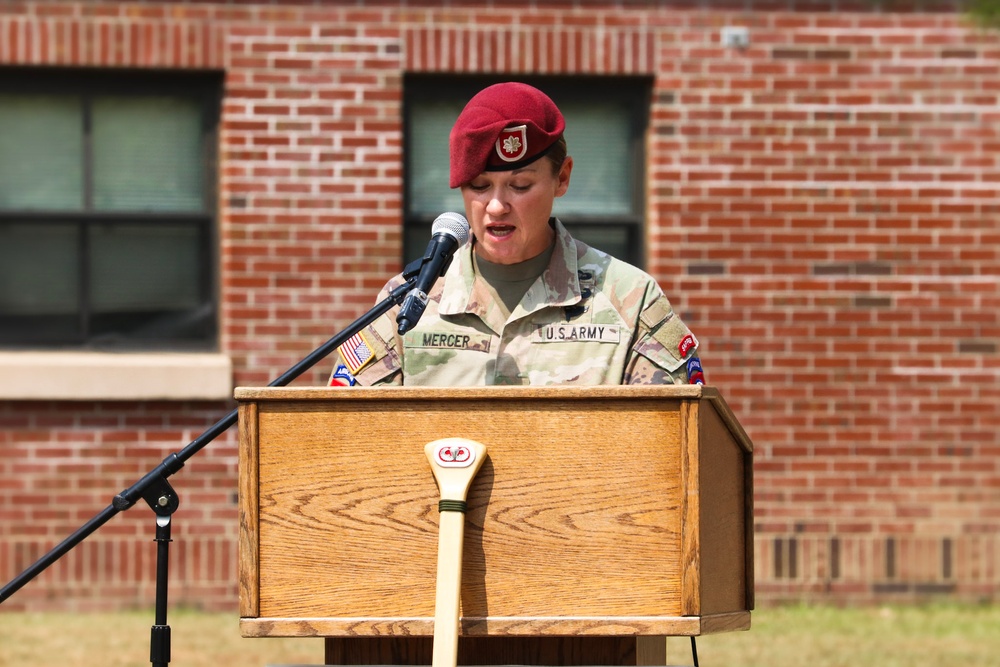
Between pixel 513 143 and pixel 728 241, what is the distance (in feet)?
16.7

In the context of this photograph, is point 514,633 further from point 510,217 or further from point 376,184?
point 376,184

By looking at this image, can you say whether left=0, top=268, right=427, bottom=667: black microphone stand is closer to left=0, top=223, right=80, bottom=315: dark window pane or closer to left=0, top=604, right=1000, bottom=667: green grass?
left=0, top=604, right=1000, bottom=667: green grass

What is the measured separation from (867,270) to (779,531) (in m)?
1.47

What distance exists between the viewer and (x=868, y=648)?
7.16m

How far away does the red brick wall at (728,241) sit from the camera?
26.2 ft

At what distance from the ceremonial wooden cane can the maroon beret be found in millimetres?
762

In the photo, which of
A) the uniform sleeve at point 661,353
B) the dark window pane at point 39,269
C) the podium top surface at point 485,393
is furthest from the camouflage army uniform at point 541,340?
the dark window pane at point 39,269

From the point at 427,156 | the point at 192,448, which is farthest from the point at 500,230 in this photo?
the point at 427,156

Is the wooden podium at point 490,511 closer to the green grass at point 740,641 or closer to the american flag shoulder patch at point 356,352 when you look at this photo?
the american flag shoulder patch at point 356,352

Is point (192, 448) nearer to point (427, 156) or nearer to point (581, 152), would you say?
point (427, 156)

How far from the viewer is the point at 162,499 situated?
3344 millimetres

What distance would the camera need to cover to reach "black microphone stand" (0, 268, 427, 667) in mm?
3252

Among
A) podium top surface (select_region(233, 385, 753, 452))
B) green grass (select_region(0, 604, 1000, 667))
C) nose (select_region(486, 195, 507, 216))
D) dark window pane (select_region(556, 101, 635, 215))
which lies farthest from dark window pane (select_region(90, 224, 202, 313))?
podium top surface (select_region(233, 385, 753, 452))

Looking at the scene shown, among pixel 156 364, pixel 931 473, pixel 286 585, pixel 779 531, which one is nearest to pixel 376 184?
pixel 156 364
